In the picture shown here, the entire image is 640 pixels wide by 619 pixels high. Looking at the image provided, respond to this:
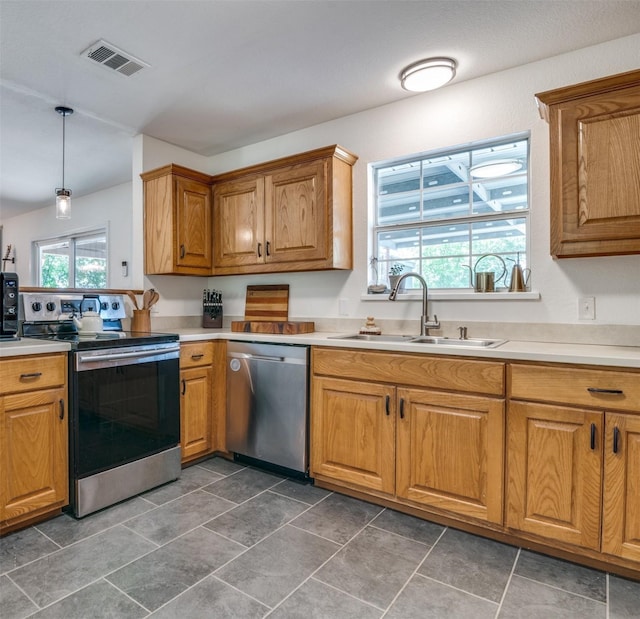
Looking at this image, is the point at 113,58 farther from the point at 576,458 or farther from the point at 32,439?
the point at 576,458

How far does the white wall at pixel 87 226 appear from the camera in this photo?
504cm

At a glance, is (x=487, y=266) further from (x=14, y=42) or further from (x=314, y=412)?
(x=14, y=42)

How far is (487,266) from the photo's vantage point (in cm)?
264

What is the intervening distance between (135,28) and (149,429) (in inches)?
83.8

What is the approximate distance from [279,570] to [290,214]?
2140 millimetres

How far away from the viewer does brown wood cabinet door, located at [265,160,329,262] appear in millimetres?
2869

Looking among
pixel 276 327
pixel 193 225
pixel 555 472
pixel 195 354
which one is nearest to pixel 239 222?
pixel 193 225

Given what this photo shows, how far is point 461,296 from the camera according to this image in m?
2.59

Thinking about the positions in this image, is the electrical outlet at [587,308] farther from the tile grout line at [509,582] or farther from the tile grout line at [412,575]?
the tile grout line at [412,575]

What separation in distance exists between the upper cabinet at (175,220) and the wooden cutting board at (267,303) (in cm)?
46

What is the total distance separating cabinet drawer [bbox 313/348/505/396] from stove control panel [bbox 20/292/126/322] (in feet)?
5.23

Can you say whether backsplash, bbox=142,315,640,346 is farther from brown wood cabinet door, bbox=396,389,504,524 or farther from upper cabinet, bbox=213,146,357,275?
brown wood cabinet door, bbox=396,389,504,524

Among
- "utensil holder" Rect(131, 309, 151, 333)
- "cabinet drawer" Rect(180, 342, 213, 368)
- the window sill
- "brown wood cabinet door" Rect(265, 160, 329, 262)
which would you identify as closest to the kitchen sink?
the window sill

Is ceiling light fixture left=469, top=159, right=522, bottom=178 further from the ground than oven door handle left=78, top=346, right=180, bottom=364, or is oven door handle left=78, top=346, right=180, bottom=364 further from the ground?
Result: ceiling light fixture left=469, top=159, right=522, bottom=178
